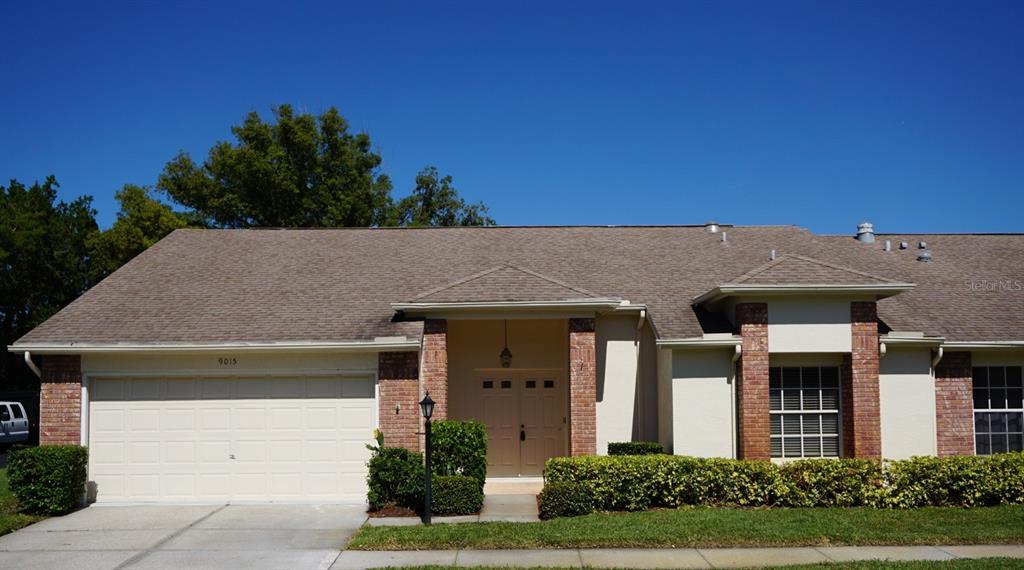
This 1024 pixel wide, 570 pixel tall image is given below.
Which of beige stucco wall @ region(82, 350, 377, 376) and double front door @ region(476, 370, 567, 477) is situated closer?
beige stucco wall @ region(82, 350, 377, 376)

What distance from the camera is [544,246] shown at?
21.6 m

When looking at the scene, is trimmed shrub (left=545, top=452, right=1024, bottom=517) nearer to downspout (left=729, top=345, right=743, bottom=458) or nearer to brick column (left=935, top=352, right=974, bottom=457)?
downspout (left=729, top=345, right=743, bottom=458)

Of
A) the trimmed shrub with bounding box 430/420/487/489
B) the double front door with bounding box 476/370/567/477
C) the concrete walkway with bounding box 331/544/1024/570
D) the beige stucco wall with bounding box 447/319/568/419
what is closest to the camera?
the concrete walkway with bounding box 331/544/1024/570

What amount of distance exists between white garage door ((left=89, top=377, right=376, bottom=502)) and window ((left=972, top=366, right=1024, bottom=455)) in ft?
39.6

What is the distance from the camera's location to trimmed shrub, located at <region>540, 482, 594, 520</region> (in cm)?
1362

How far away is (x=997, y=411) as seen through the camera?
683 inches

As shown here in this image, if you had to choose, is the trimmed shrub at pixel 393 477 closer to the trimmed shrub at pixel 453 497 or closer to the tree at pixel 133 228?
the trimmed shrub at pixel 453 497

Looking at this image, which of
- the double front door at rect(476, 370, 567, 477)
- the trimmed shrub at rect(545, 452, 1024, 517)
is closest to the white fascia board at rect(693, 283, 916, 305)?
the trimmed shrub at rect(545, 452, 1024, 517)

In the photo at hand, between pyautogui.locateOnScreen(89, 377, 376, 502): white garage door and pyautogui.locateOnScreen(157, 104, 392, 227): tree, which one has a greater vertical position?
pyautogui.locateOnScreen(157, 104, 392, 227): tree

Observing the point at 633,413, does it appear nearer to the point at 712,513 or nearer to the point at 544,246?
the point at 712,513

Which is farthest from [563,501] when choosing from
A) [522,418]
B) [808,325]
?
[808,325]

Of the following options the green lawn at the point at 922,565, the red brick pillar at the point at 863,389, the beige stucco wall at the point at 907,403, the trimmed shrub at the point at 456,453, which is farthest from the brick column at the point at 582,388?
the green lawn at the point at 922,565

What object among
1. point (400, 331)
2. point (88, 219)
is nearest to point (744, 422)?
point (400, 331)

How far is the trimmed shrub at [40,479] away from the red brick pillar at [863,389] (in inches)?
547
